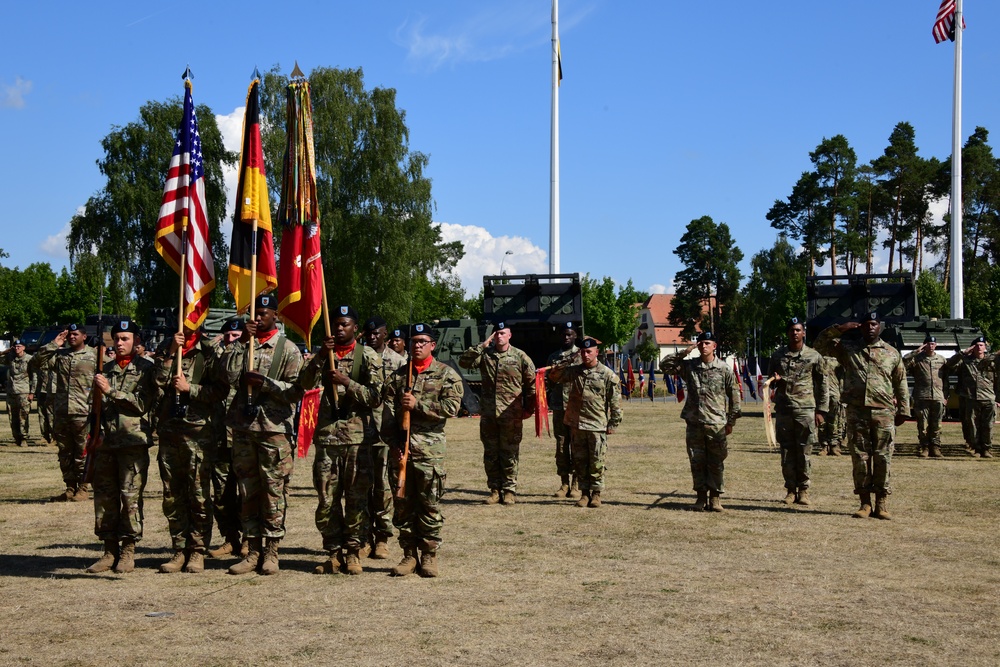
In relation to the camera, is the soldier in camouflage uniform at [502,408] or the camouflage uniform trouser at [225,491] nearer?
the camouflage uniform trouser at [225,491]

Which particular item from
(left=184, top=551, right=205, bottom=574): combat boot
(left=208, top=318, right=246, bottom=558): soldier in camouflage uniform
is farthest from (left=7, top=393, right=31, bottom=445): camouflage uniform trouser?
(left=184, top=551, right=205, bottom=574): combat boot

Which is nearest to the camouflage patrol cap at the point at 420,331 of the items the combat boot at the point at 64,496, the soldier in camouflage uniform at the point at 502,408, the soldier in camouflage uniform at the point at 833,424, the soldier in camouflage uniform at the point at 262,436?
the soldier in camouflage uniform at the point at 262,436

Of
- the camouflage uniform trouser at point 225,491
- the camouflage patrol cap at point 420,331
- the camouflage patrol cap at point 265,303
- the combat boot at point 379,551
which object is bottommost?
the combat boot at point 379,551

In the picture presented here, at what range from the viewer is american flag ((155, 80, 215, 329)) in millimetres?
8820

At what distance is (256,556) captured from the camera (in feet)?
27.0

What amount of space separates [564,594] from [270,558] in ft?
7.86

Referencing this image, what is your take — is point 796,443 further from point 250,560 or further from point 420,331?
point 250,560

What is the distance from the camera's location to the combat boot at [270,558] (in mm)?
8055

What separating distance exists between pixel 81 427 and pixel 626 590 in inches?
312

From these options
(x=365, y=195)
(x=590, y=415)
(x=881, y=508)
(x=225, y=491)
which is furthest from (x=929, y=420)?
(x=365, y=195)

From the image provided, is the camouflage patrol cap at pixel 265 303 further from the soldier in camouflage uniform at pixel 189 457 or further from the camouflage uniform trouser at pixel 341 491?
the camouflage uniform trouser at pixel 341 491

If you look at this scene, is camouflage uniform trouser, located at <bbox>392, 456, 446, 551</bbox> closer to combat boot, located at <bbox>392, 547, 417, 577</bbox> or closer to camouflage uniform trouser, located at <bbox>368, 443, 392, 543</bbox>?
combat boot, located at <bbox>392, 547, 417, 577</bbox>

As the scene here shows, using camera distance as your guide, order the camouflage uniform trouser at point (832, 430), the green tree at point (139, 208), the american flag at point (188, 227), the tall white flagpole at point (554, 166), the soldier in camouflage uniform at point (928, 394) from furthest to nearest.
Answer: the green tree at point (139, 208) < the tall white flagpole at point (554, 166) < the camouflage uniform trouser at point (832, 430) < the soldier in camouflage uniform at point (928, 394) < the american flag at point (188, 227)

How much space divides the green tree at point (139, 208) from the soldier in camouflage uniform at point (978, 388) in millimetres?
31854
